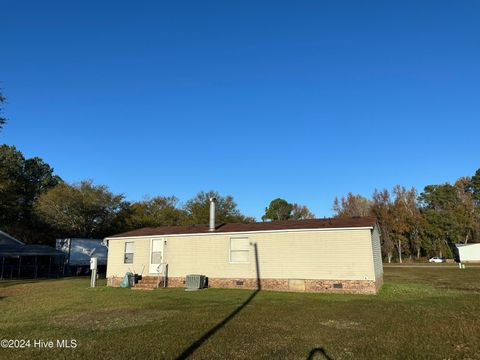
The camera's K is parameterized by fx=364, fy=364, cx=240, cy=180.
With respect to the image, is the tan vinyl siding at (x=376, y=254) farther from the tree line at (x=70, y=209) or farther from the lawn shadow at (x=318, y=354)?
the tree line at (x=70, y=209)

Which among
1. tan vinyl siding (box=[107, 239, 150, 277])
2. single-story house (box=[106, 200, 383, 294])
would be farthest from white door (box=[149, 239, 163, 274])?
tan vinyl siding (box=[107, 239, 150, 277])

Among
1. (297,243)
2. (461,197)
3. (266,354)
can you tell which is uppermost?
(461,197)

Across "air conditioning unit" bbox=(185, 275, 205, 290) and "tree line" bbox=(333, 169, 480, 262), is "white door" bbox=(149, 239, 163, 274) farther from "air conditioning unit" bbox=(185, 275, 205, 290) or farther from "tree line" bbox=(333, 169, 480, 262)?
"tree line" bbox=(333, 169, 480, 262)

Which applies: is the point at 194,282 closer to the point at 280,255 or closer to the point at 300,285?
the point at 280,255

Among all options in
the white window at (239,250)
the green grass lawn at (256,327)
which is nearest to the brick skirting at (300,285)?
the white window at (239,250)

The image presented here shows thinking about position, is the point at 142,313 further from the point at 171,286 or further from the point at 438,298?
the point at 438,298

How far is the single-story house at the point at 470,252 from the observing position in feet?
181

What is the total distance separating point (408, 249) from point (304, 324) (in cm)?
6792

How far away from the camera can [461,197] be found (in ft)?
238

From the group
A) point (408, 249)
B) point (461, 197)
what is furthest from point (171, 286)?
point (461, 197)

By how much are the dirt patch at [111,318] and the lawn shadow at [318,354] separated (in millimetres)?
4637

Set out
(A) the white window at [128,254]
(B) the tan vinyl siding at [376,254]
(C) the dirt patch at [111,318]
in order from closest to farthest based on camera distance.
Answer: (C) the dirt patch at [111,318], (B) the tan vinyl siding at [376,254], (A) the white window at [128,254]

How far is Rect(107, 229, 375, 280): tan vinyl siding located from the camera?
16.4 m

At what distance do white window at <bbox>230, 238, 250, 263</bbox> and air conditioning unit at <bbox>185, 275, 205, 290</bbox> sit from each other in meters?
1.92
